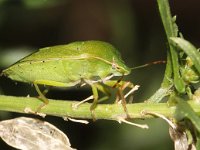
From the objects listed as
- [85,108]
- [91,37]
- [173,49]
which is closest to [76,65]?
[85,108]

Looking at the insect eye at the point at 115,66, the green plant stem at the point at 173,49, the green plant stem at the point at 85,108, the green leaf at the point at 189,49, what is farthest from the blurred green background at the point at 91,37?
the green leaf at the point at 189,49

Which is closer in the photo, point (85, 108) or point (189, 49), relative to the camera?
point (189, 49)

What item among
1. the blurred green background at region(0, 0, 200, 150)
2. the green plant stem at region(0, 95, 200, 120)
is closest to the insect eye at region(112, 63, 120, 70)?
the green plant stem at region(0, 95, 200, 120)

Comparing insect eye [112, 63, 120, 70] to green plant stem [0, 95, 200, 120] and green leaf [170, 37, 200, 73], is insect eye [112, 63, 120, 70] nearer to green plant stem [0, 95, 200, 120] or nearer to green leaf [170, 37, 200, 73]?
green plant stem [0, 95, 200, 120]

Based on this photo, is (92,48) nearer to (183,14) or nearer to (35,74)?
(35,74)

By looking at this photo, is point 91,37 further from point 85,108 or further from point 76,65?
point 85,108

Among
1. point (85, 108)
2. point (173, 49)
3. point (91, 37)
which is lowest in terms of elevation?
point (91, 37)

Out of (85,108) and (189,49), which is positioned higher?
(189,49)
